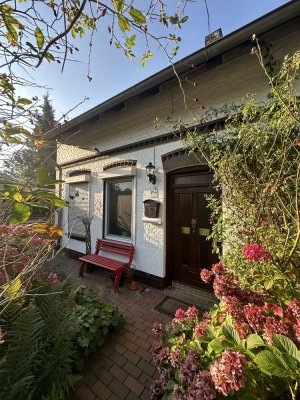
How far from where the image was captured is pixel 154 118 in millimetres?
4910

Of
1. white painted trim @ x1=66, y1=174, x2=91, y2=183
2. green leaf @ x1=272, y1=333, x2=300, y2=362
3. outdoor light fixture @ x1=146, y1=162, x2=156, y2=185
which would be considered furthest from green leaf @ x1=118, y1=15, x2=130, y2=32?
white painted trim @ x1=66, y1=174, x2=91, y2=183

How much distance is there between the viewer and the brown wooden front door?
418 cm

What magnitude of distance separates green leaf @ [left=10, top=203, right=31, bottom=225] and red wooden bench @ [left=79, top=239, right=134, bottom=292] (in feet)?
13.2

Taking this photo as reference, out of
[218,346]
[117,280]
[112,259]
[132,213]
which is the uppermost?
[132,213]

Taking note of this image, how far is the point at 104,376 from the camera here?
238 cm

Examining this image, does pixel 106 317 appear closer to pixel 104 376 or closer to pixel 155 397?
pixel 104 376

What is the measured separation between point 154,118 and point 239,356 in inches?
187

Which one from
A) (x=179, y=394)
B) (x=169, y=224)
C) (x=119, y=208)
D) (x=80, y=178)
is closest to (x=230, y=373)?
(x=179, y=394)

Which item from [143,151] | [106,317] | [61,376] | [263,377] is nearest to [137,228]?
[143,151]

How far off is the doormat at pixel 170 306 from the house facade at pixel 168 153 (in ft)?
1.66

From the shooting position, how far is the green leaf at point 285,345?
1.15 meters

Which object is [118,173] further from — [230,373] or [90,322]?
[230,373]

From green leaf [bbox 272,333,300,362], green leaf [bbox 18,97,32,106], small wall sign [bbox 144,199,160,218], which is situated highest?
green leaf [bbox 18,97,32,106]

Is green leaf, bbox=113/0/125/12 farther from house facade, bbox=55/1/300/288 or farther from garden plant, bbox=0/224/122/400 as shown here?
house facade, bbox=55/1/300/288
